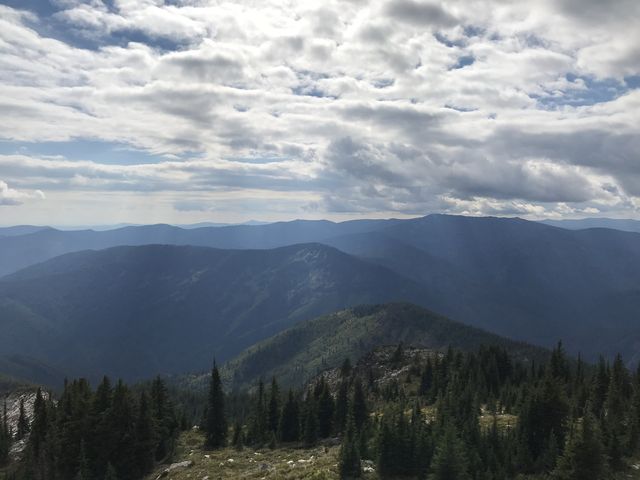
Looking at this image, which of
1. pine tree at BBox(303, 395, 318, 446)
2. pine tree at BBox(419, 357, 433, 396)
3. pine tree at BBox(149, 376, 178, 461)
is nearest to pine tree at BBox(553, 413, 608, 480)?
pine tree at BBox(303, 395, 318, 446)

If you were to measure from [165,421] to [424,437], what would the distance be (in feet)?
159

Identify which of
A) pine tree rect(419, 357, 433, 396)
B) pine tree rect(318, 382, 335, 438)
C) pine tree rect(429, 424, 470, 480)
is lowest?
pine tree rect(419, 357, 433, 396)

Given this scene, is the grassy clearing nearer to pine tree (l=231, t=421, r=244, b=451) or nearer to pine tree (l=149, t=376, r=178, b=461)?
pine tree (l=231, t=421, r=244, b=451)

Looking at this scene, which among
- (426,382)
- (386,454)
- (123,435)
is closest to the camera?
(386,454)

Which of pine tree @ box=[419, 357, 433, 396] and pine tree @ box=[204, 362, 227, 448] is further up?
pine tree @ box=[204, 362, 227, 448]

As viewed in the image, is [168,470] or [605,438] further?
[168,470]

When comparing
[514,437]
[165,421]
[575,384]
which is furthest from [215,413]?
[575,384]

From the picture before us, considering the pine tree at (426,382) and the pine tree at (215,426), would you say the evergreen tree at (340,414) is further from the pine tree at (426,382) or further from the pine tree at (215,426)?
the pine tree at (426,382)

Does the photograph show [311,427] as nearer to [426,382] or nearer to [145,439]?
[145,439]

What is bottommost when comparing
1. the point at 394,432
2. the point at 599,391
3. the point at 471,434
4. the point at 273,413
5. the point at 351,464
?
the point at 273,413

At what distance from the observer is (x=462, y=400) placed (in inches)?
2948

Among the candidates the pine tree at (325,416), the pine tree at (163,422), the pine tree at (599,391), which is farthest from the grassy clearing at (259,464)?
the pine tree at (599,391)

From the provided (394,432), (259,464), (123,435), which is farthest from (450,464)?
(123,435)

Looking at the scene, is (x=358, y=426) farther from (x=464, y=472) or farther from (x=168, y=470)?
(x=464, y=472)
